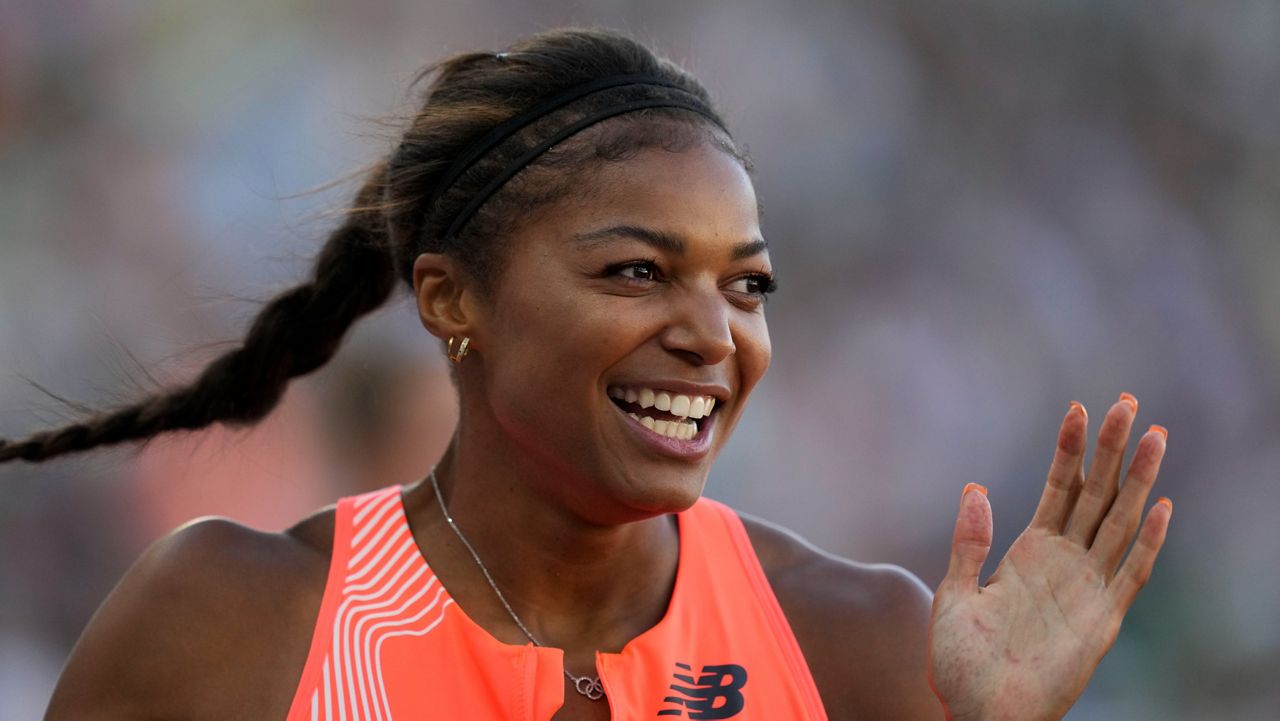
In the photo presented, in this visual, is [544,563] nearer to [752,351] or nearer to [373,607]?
[373,607]

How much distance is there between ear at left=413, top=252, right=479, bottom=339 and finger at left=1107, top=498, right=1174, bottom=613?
44.8 inches

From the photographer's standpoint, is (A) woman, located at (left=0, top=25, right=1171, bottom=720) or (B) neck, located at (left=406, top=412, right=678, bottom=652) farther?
(B) neck, located at (left=406, top=412, right=678, bottom=652)

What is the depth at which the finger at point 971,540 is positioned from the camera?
84.9 inches

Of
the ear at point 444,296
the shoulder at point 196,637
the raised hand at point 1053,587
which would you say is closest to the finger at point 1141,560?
the raised hand at point 1053,587

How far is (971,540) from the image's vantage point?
2.16 metres

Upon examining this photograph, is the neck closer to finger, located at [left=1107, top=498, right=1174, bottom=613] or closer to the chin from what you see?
the chin

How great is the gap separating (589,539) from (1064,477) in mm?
800

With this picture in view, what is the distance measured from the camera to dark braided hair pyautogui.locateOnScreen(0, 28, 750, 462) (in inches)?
93.4

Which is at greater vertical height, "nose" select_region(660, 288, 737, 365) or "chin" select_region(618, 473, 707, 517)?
"nose" select_region(660, 288, 737, 365)

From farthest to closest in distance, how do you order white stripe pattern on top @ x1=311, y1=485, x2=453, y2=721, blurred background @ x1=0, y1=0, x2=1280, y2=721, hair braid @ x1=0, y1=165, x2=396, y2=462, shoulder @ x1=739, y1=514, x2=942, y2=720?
blurred background @ x1=0, y1=0, x2=1280, y2=721
hair braid @ x1=0, y1=165, x2=396, y2=462
shoulder @ x1=739, y1=514, x2=942, y2=720
white stripe pattern on top @ x1=311, y1=485, x2=453, y2=721

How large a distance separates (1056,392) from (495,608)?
4.33 m

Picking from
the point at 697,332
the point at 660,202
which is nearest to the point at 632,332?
the point at 697,332

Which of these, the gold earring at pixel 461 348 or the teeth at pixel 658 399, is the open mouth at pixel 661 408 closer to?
the teeth at pixel 658 399

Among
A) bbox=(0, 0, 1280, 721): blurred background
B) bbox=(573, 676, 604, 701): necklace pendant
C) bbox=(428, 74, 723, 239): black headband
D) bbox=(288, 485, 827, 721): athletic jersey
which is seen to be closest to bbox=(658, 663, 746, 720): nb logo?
bbox=(288, 485, 827, 721): athletic jersey
